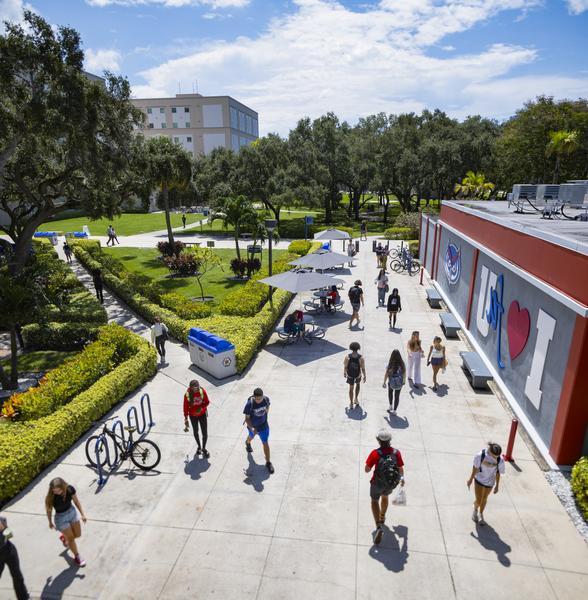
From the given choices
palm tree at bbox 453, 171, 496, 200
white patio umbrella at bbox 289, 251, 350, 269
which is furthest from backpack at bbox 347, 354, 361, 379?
palm tree at bbox 453, 171, 496, 200

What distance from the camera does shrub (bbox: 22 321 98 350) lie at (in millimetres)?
14680

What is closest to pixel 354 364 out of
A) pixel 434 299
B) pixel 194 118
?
pixel 434 299

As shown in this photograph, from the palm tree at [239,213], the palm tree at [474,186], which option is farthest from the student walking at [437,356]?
the palm tree at [474,186]

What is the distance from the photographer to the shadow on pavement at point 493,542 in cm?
591

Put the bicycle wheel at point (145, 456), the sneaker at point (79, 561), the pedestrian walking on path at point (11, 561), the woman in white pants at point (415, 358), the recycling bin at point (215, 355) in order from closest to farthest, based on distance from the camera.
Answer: the pedestrian walking on path at point (11, 561), the sneaker at point (79, 561), the bicycle wheel at point (145, 456), the woman in white pants at point (415, 358), the recycling bin at point (215, 355)

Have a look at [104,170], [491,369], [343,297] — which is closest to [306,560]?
[491,369]

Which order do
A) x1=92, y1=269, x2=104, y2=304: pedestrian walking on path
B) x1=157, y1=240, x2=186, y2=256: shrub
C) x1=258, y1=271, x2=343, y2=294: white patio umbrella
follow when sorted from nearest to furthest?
x1=258, y1=271, x2=343, y2=294: white patio umbrella
x1=92, y1=269, x2=104, y2=304: pedestrian walking on path
x1=157, y1=240, x2=186, y2=256: shrub

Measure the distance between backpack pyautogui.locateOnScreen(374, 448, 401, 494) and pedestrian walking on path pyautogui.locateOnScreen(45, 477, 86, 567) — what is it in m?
4.20

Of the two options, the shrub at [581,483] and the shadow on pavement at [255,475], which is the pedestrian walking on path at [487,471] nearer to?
the shrub at [581,483]

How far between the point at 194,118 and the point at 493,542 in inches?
3682

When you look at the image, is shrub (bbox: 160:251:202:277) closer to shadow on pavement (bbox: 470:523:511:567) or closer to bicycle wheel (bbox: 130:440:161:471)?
bicycle wheel (bbox: 130:440:161:471)

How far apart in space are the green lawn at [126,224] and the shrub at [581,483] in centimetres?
4302

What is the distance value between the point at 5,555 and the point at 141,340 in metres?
8.21

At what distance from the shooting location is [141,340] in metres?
13.0
